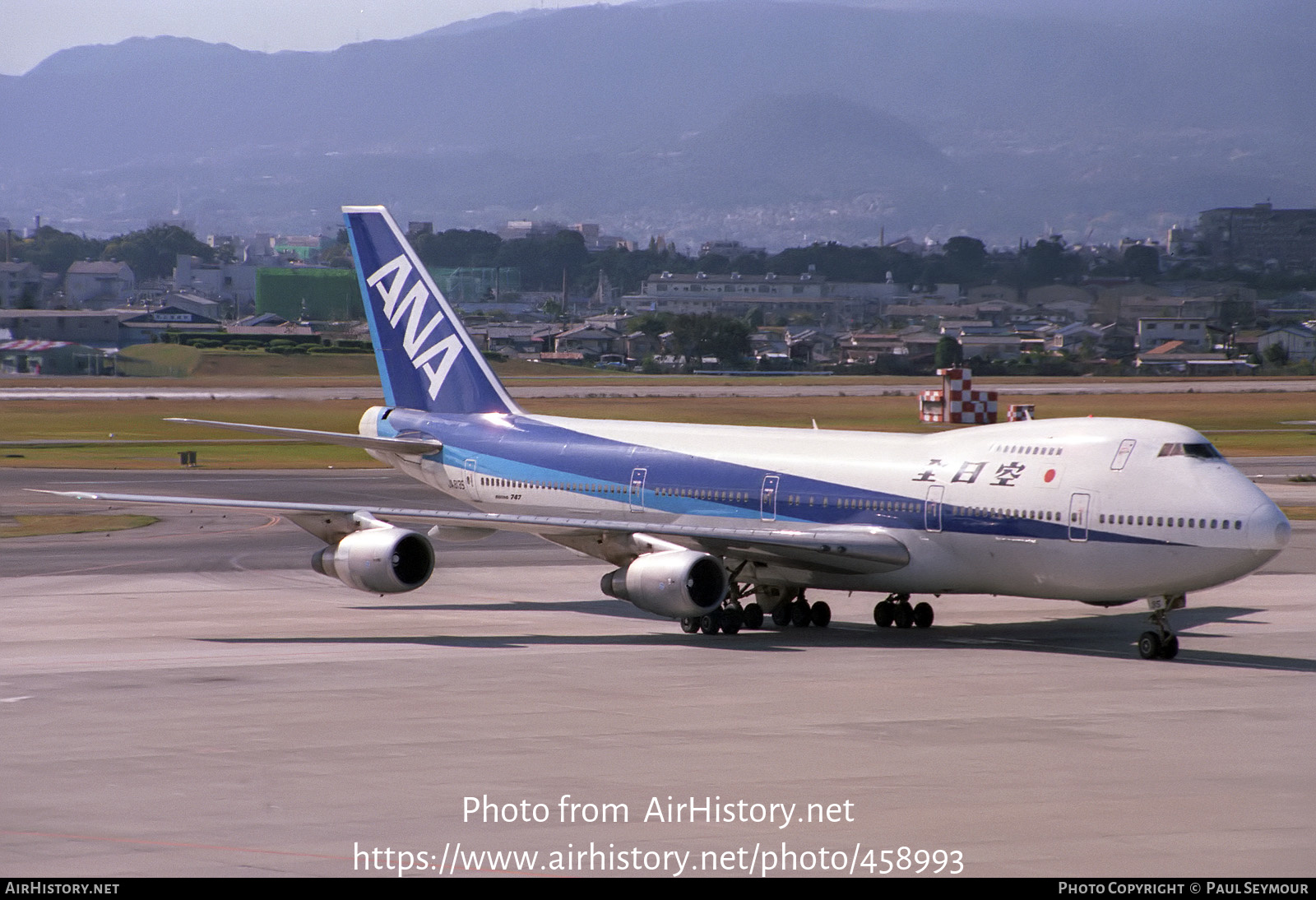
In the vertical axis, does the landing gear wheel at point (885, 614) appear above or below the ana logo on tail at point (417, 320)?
below

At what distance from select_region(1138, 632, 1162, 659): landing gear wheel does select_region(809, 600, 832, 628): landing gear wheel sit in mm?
6948

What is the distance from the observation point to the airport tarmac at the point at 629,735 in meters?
16.2

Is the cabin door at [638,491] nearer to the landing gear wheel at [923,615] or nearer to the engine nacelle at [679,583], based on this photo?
the engine nacelle at [679,583]

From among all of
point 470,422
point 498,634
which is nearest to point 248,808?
point 498,634

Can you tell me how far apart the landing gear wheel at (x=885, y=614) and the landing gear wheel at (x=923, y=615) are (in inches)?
17.1

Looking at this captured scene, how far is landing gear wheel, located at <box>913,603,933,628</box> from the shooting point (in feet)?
110

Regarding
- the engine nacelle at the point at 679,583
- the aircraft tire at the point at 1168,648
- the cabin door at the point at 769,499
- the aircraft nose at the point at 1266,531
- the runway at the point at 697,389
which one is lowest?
the runway at the point at 697,389

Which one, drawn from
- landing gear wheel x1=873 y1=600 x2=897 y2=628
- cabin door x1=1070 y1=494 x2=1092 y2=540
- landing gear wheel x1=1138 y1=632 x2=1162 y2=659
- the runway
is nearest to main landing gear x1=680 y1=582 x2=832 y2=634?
landing gear wheel x1=873 y1=600 x2=897 y2=628

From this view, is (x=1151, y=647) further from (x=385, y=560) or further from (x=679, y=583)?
(x=385, y=560)

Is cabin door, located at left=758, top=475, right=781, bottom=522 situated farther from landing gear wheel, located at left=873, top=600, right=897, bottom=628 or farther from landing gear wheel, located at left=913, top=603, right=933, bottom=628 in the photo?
landing gear wheel, located at left=913, top=603, right=933, bottom=628

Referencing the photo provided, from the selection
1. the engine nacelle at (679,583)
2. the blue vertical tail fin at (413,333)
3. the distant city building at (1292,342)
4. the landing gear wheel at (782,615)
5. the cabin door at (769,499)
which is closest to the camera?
the engine nacelle at (679,583)

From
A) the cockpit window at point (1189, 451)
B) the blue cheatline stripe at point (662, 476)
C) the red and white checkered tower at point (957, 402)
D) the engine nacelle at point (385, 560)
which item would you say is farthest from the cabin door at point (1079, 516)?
the red and white checkered tower at point (957, 402)

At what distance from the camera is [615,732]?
2222 centimetres

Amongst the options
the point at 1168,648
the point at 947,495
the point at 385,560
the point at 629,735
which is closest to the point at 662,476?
the point at 385,560
